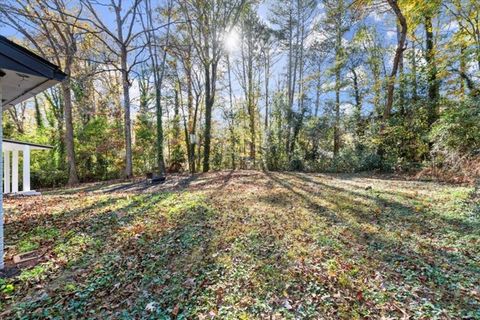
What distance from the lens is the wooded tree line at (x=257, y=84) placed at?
325 inches

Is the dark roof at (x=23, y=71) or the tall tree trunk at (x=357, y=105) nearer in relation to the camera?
the dark roof at (x=23, y=71)

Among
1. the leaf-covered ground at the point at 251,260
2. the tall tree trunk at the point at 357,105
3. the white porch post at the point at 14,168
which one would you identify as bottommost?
the leaf-covered ground at the point at 251,260

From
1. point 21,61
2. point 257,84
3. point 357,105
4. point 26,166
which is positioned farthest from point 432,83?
point 26,166

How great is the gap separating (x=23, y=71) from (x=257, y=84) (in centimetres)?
1548

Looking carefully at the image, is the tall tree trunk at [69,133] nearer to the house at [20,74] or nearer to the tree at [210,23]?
the tree at [210,23]

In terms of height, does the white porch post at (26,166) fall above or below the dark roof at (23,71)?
below

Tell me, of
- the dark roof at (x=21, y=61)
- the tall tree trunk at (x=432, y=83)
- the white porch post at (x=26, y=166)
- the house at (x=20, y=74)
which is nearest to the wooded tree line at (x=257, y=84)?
the tall tree trunk at (x=432, y=83)

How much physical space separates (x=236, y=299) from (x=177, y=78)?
15863mm

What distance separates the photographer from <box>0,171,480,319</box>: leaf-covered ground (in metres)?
2.13

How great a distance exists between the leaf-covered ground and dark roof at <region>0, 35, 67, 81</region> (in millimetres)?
2217

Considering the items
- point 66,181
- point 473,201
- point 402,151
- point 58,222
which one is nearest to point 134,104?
point 66,181

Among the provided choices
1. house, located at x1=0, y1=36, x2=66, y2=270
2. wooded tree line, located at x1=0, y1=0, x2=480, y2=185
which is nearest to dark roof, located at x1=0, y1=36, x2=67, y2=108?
house, located at x1=0, y1=36, x2=66, y2=270

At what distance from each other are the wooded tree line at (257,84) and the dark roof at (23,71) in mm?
5987

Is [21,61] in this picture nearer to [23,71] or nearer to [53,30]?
[23,71]
